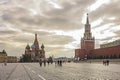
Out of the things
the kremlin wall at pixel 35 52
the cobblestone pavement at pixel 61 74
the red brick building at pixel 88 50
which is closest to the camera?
the cobblestone pavement at pixel 61 74

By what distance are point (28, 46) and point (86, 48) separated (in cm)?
4486

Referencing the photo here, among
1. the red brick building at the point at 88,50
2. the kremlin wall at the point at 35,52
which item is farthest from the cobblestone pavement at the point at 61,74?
the kremlin wall at the point at 35,52

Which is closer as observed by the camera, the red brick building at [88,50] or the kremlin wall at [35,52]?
the red brick building at [88,50]

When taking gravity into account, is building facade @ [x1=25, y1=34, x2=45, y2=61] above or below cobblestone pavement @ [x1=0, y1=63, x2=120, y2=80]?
above

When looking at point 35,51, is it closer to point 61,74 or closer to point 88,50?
point 88,50

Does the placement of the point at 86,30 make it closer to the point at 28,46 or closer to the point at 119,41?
the point at 119,41

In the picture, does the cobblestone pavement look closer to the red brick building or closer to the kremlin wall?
the red brick building

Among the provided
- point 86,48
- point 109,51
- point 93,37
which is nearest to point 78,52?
point 86,48

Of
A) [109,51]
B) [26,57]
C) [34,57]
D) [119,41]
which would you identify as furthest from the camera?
[34,57]

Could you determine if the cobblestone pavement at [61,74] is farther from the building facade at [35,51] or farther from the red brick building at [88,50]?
the building facade at [35,51]

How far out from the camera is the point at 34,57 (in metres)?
168

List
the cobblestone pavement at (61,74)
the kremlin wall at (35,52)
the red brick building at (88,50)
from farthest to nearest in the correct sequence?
the kremlin wall at (35,52), the red brick building at (88,50), the cobblestone pavement at (61,74)

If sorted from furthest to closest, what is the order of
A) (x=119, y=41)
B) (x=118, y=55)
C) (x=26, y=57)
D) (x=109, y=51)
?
1. (x=26, y=57)
2. (x=119, y=41)
3. (x=109, y=51)
4. (x=118, y=55)

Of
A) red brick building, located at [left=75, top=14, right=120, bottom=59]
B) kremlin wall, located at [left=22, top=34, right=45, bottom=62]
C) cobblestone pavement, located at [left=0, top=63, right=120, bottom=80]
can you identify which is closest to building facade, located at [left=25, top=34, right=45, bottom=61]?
kremlin wall, located at [left=22, top=34, right=45, bottom=62]
